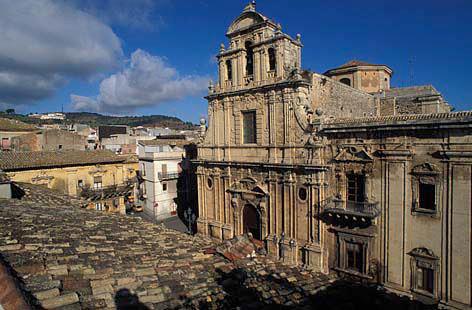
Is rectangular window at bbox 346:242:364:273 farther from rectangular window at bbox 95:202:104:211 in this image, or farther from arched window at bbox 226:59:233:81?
rectangular window at bbox 95:202:104:211

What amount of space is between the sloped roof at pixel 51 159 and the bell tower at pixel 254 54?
1652 centimetres

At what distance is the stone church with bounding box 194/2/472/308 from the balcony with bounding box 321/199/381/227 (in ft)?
0.19

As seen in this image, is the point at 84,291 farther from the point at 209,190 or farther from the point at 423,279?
the point at 209,190

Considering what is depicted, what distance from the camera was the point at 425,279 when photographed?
14.3 meters

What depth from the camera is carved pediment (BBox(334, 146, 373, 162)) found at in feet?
51.8

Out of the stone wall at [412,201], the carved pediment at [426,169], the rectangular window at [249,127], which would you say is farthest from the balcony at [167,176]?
the carved pediment at [426,169]

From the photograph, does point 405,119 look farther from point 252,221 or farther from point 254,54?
point 252,221

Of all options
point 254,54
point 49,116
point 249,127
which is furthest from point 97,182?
point 49,116

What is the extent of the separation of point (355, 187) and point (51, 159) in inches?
1040

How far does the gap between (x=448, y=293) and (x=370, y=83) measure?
20635 millimetres

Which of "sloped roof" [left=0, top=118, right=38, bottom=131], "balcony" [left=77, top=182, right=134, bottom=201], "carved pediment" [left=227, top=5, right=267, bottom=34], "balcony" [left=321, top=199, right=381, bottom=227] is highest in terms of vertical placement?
"carved pediment" [left=227, top=5, right=267, bottom=34]

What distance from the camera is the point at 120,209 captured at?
33844 mm

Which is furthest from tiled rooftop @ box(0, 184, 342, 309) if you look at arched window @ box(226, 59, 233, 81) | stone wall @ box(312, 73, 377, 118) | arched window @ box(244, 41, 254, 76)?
arched window @ box(226, 59, 233, 81)

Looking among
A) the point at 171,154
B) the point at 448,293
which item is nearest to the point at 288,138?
the point at 448,293
